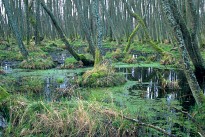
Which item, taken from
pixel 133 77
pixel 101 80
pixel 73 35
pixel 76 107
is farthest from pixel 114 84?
pixel 73 35

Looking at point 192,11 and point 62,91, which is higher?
point 192,11

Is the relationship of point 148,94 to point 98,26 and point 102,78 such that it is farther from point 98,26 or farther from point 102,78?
point 98,26

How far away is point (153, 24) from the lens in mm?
35812

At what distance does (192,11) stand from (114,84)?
3.94 meters

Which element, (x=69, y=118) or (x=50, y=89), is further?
(x=50, y=89)

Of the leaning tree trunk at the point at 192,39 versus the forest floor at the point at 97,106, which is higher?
the leaning tree trunk at the point at 192,39

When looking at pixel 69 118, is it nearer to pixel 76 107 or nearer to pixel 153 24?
pixel 76 107

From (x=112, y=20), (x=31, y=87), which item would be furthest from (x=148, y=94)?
(x=112, y=20)

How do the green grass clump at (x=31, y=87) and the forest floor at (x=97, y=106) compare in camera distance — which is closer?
the forest floor at (x=97, y=106)

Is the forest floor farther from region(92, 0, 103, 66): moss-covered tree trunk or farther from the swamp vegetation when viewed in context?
region(92, 0, 103, 66): moss-covered tree trunk

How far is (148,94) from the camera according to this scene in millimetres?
9727

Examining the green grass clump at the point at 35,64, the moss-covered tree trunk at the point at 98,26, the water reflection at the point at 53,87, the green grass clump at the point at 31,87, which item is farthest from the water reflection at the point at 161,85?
the green grass clump at the point at 35,64

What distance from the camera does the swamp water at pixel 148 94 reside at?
697 cm

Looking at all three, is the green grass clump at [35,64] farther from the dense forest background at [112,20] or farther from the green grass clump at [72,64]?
the dense forest background at [112,20]
